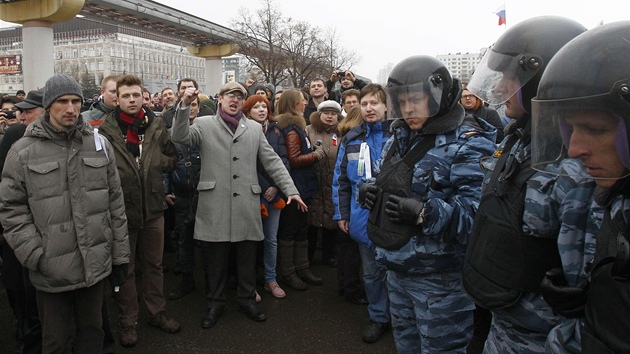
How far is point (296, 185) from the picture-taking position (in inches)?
188

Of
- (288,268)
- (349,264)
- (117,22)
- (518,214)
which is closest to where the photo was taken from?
(518,214)

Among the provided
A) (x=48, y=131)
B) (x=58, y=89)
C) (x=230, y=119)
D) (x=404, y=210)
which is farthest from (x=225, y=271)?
(x=404, y=210)

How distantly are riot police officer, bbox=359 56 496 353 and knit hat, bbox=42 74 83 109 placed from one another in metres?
1.91

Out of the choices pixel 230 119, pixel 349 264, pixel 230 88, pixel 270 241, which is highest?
pixel 230 88

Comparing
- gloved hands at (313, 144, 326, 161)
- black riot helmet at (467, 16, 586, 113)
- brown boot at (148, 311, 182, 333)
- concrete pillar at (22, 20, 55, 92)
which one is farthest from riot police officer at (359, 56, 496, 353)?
concrete pillar at (22, 20, 55, 92)

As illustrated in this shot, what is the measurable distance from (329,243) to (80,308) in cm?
309

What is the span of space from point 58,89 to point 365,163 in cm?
220

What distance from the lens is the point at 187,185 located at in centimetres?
452

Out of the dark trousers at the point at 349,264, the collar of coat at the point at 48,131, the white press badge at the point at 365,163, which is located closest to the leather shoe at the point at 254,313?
the dark trousers at the point at 349,264

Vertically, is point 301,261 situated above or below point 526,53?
below

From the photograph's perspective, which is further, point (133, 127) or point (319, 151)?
point (319, 151)

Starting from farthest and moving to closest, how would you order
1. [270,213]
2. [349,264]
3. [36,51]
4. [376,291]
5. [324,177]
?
[36,51], [324,177], [270,213], [349,264], [376,291]

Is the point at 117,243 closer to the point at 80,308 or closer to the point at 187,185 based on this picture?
the point at 80,308

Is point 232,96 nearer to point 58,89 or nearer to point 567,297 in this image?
point 58,89
